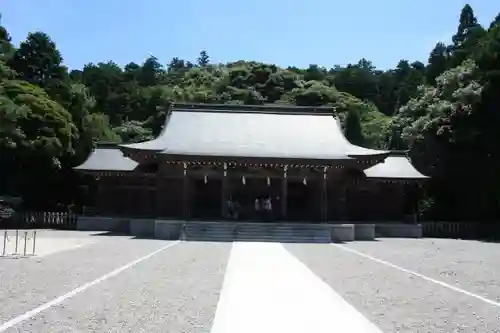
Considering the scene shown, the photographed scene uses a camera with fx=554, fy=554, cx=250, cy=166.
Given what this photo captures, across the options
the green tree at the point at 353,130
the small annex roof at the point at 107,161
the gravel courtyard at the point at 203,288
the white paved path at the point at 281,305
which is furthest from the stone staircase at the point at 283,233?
the green tree at the point at 353,130

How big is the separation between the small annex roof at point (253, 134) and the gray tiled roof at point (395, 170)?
82.8 inches

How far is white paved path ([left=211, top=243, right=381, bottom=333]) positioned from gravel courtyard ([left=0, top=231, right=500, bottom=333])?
62 millimetres

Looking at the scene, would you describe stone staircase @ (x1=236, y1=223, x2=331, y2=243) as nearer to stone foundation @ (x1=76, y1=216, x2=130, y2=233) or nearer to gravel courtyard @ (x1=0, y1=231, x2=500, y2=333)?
gravel courtyard @ (x1=0, y1=231, x2=500, y2=333)

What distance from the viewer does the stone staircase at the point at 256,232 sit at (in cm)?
2247

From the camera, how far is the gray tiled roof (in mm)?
28281

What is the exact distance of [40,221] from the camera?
29.3 m

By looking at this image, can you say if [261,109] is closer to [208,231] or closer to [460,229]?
[208,231]

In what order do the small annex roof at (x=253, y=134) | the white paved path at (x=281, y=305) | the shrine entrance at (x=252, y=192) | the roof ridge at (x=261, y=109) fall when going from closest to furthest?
1. the white paved path at (x=281, y=305)
2. the small annex roof at (x=253, y=134)
3. the shrine entrance at (x=252, y=192)
4. the roof ridge at (x=261, y=109)

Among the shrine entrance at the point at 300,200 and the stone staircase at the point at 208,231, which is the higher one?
the shrine entrance at the point at 300,200

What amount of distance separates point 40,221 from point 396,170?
62.4ft

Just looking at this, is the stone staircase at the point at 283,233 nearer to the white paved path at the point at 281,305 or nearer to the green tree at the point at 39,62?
the white paved path at the point at 281,305

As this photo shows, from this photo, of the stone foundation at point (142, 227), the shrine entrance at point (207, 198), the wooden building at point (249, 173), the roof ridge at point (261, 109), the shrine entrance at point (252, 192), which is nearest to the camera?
the wooden building at point (249, 173)

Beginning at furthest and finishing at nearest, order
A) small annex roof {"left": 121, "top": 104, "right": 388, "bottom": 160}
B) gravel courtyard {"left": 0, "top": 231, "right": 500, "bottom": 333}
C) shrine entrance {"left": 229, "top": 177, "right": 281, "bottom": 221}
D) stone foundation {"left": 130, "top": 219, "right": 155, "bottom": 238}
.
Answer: shrine entrance {"left": 229, "top": 177, "right": 281, "bottom": 221}, small annex roof {"left": 121, "top": 104, "right": 388, "bottom": 160}, stone foundation {"left": 130, "top": 219, "right": 155, "bottom": 238}, gravel courtyard {"left": 0, "top": 231, "right": 500, "bottom": 333}

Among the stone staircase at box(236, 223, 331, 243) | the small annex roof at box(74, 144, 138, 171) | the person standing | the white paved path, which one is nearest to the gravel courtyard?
the white paved path
